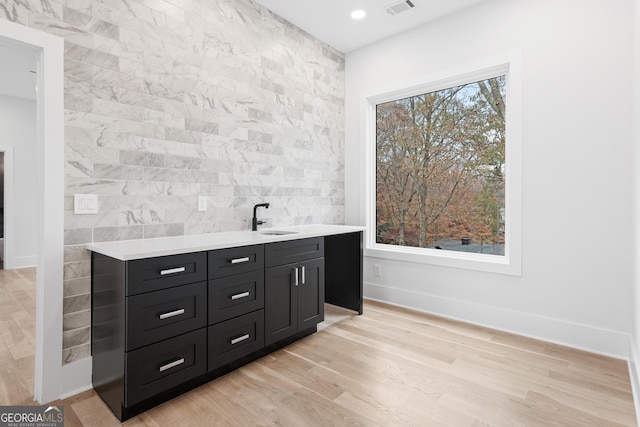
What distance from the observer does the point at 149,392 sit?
5.76ft

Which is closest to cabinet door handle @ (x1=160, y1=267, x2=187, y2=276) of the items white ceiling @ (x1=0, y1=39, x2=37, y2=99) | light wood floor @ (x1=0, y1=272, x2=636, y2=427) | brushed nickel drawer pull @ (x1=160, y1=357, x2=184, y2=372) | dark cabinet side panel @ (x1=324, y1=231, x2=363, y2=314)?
brushed nickel drawer pull @ (x1=160, y1=357, x2=184, y2=372)

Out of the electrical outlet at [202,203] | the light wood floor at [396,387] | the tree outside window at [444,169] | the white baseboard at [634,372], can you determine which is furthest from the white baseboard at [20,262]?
the white baseboard at [634,372]

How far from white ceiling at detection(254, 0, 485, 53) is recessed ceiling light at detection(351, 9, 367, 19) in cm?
4

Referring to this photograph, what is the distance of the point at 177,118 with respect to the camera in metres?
2.46

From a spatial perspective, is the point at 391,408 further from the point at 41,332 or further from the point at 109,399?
the point at 41,332

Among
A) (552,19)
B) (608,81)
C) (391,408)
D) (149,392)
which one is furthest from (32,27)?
(608,81)

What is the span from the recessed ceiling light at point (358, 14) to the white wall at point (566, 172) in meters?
0.79

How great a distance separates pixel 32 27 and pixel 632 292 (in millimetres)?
4036

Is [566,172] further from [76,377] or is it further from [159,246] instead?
[76,377]

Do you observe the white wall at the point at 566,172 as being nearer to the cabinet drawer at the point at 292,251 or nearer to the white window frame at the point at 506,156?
the white window frame at the point at 506,156

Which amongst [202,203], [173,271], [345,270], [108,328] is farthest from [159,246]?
[345,270]

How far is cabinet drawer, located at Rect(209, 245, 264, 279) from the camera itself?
2.04 m

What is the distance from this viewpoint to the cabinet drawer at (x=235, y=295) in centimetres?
204

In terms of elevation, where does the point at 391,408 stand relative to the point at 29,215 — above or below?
below
